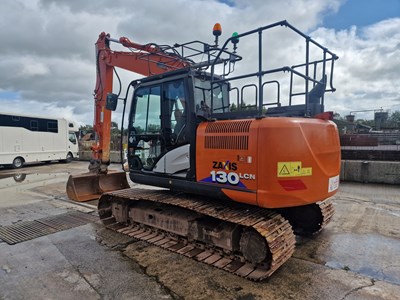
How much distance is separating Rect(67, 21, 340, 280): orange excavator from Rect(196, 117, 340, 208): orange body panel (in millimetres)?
13

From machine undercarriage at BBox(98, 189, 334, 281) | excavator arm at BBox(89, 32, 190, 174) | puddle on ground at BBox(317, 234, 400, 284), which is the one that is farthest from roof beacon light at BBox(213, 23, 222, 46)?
puddle on ground at BBox(317, 234, 400, 284)

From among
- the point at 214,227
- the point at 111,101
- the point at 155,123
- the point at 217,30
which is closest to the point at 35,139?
the point at 111,101

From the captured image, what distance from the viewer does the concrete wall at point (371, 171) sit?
9.55 m

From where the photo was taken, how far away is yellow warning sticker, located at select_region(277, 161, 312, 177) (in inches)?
138

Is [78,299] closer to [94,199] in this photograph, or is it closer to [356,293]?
[356,293]

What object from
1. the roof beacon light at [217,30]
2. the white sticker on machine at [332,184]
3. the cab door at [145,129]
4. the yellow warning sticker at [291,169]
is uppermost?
the roof beacon light at [217,30]

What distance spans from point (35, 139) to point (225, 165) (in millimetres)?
16488

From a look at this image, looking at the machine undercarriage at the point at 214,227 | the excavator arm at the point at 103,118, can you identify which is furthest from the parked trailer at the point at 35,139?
the machine undercarriage at the point at 214,227

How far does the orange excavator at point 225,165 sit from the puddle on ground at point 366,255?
503 mm

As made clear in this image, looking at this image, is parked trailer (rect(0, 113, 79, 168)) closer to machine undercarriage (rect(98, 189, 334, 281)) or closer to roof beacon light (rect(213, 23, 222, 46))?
machine undercarriage (rect(98, 189, 334, 281))

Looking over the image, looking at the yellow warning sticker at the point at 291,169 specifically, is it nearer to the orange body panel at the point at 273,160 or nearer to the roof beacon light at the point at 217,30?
the orange body panel at the point at 273,160

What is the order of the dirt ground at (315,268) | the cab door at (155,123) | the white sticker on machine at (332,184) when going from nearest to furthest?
the dirt ground at (315,268), the white sticker on machine at (332,184), the cab door at (155,123)

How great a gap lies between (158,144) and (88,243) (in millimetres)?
1978

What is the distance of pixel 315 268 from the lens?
12.8ft
